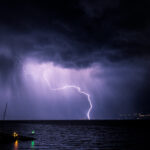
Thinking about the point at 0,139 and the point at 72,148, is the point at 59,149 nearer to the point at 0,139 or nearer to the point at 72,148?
the point at 72,148

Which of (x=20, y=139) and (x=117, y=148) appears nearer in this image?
(x=117, y=148)

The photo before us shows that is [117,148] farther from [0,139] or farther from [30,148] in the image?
[0,139]

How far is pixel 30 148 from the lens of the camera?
39812mm

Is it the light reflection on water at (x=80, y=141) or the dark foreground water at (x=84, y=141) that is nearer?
Answer: the dark foreground water at (x=84, y=141)

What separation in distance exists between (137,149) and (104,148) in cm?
655

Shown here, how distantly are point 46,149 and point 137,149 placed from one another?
1819 cm

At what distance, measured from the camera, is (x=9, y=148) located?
40.5 m

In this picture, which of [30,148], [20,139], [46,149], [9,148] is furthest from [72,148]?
[20,139]

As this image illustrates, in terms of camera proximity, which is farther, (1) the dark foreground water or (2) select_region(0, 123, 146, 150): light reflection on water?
(2) select_region(0, 123, 146, 150): light reflection on water

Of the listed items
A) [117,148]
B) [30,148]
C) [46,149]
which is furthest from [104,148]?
[30,148]

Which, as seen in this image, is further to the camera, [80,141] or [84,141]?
[84,141]

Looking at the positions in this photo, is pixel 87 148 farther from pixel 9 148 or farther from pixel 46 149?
pixel 9 148

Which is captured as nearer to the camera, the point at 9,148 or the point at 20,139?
the point at 9,148

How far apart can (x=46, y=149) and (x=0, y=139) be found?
16553 millimetres
